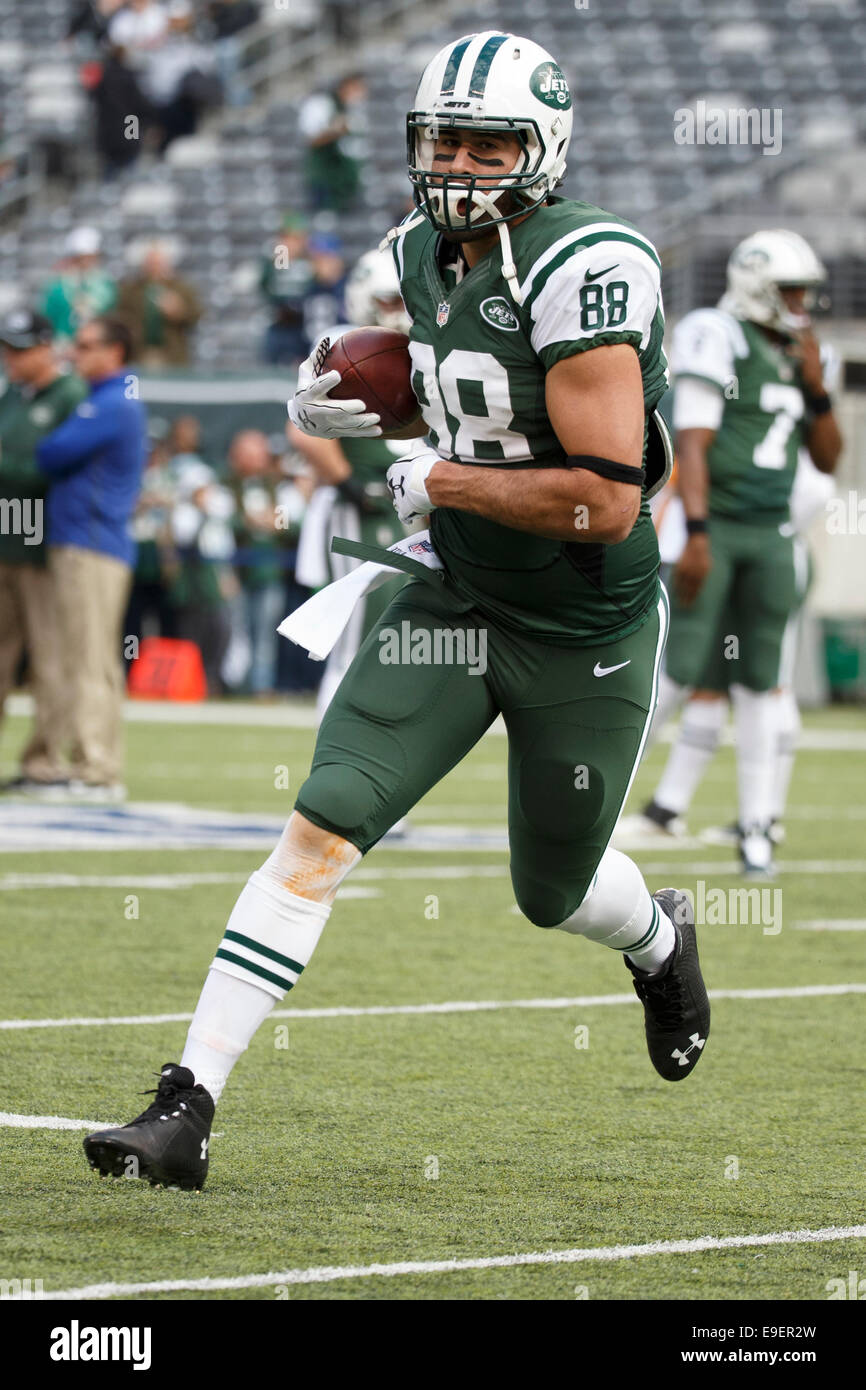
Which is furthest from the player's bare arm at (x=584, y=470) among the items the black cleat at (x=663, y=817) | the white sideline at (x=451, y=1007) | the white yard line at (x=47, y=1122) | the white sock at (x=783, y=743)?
the black cleat at (x=663, y=817)

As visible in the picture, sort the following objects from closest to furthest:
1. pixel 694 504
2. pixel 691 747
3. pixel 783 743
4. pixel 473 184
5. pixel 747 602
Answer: pixel 473 184
pixel 694 504
pixel 747 602
pixel 691 747
pixel 783 743

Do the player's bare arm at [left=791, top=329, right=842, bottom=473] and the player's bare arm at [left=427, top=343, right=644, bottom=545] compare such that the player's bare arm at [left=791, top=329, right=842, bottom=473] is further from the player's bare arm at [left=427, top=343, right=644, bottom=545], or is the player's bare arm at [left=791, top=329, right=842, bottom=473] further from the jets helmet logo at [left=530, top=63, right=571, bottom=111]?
the player's bare arm at [left=427, top=343, right=644, bottom=545]

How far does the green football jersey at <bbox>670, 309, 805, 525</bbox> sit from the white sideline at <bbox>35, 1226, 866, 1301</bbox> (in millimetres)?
4612

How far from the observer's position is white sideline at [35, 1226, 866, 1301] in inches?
121

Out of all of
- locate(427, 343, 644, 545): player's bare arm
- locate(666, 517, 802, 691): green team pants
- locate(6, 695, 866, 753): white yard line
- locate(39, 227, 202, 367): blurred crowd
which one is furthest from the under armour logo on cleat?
locate(39, 227, 202, 367): blurred crowd

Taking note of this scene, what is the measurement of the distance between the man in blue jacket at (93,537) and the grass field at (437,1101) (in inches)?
83.3

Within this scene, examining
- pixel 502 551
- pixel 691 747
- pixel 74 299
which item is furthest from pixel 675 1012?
pixel 74 299

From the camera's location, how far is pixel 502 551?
3.97 m

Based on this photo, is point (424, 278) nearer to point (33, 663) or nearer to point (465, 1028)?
point (465, 1028)

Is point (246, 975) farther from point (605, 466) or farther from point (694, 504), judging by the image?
point (694, 504)

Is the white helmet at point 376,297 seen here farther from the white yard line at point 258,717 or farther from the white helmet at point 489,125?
the white yard line at point 258,717

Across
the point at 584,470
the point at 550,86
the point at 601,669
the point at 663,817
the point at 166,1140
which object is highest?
the point at 550,86

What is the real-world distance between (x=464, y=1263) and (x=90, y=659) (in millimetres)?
7006
